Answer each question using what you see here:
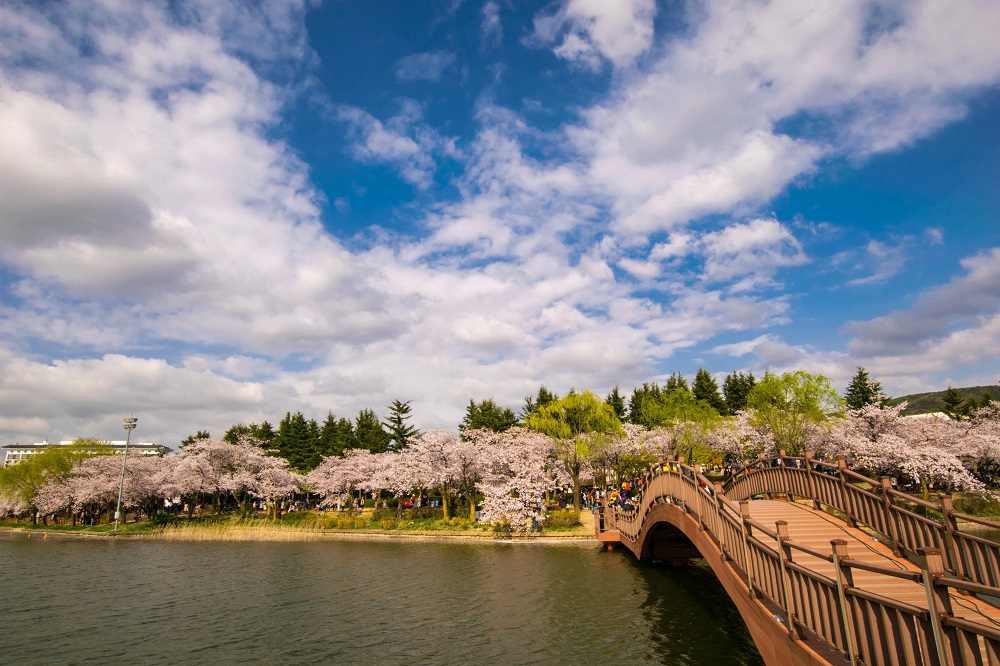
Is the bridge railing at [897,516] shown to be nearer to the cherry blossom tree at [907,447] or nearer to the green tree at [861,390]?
the cherry blossom tree at [907,447]

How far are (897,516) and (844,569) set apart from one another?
22.3ft

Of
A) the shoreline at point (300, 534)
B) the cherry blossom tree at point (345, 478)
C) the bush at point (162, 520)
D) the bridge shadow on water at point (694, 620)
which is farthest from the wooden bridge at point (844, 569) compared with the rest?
the bush at point (162, 520)

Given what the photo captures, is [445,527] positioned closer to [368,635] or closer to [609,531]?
[609,531]

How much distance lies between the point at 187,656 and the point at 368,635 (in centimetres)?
528

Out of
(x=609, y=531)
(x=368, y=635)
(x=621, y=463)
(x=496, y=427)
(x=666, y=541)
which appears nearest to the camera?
(x=368, y=635)

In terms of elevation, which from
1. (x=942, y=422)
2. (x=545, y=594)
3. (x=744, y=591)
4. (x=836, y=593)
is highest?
(x=942, y=422)

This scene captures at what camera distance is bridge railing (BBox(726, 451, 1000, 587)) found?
9.37 metres

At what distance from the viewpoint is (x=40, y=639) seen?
17375 mm

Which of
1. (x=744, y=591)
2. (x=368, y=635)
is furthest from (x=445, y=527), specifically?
(x=744, y=591)

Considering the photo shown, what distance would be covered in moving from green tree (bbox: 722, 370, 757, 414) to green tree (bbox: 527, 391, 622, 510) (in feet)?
121

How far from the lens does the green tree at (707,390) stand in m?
79.4

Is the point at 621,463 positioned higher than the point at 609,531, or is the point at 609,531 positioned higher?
the point at 621,463

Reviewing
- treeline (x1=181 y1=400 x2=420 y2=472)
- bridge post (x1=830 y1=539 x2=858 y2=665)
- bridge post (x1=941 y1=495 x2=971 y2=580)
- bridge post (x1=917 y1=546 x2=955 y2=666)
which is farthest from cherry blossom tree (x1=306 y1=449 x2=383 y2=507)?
bridge post (x1=917 y1=546 x2=955 y2=666)

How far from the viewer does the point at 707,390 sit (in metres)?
81.9
